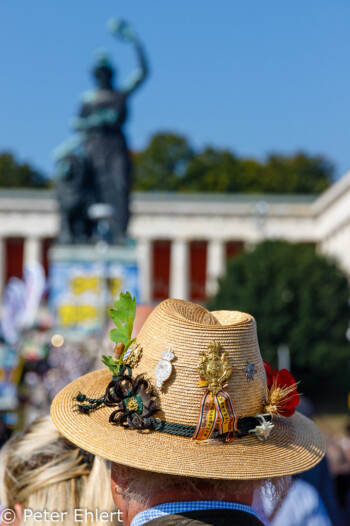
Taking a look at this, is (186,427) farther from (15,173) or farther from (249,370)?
(15,173)

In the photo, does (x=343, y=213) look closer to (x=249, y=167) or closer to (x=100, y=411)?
(x=249, y=167)

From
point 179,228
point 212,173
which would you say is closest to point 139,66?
point 179,228

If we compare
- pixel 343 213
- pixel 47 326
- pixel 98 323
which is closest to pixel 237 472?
pixel 98 323

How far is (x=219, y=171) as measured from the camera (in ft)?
227

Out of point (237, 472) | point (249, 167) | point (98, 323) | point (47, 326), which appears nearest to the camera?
point (237, 472)

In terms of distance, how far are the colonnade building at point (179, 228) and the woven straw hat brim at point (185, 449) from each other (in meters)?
54.4

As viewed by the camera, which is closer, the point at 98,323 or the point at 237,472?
the point at 237,472

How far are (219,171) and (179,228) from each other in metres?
13.3

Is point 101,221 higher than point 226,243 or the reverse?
higher

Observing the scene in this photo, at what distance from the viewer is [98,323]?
70.2 ft

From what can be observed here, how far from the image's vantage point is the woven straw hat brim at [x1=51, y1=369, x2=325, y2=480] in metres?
1.99

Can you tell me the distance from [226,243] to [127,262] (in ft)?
124

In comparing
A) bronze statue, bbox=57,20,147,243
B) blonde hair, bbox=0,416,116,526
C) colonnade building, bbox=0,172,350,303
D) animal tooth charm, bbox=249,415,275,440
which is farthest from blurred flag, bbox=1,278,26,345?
colonnade building, bbox=0,172,350,303

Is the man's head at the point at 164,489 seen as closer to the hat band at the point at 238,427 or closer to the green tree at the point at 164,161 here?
the hat band at the point at 238,427
